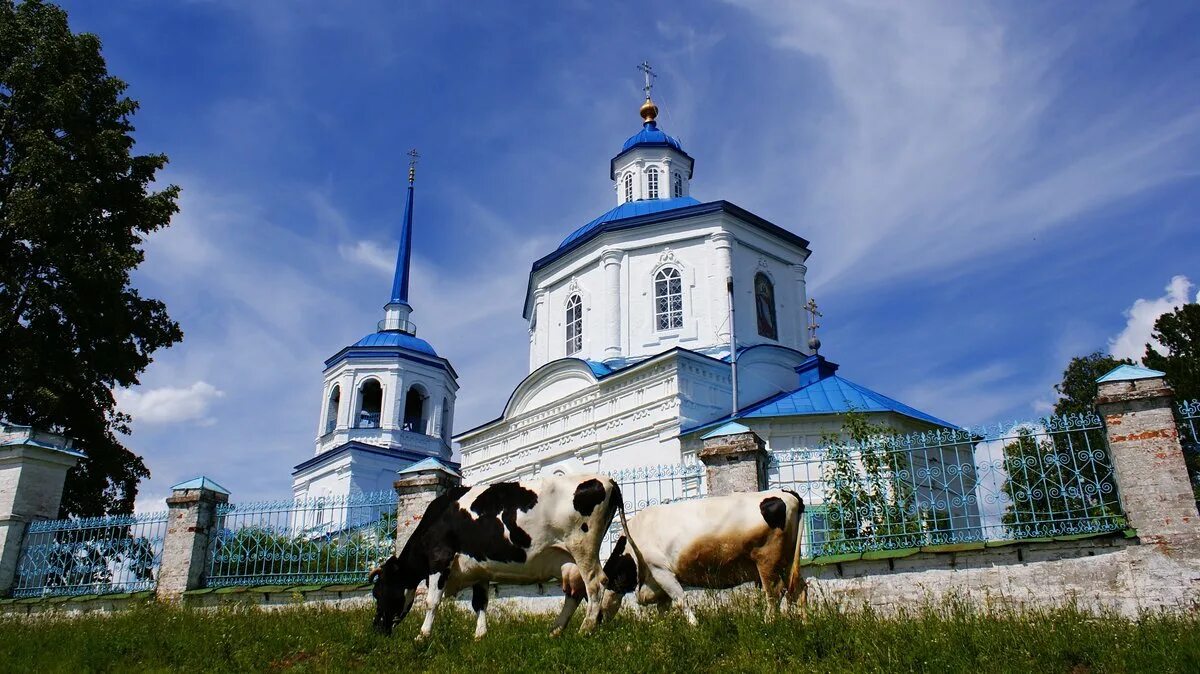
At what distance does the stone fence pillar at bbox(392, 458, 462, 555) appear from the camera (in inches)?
400

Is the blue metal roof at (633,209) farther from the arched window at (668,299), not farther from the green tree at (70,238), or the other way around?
the green tree at (70,238)

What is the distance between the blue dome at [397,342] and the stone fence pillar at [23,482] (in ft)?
59.8

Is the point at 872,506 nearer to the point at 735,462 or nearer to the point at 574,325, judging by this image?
the point at 735,462

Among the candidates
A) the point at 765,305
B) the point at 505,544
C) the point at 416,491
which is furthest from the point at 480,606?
the point at 765,305

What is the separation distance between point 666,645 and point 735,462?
3.68m

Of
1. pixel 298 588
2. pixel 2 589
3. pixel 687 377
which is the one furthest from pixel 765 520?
pixel 687 377

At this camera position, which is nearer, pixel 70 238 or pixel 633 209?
pixel 70 238

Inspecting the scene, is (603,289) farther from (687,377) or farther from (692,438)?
(692,438)

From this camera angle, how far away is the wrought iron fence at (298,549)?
34.8 ft

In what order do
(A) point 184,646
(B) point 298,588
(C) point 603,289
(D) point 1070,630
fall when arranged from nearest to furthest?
(D) point 1070,630, (A) point 184,646, (B) point 298,588, (C) point 603,289

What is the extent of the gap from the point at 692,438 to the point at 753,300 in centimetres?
575

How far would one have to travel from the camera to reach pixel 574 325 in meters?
24.0

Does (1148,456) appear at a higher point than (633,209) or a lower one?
lower

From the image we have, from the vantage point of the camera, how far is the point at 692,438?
1806 cm
